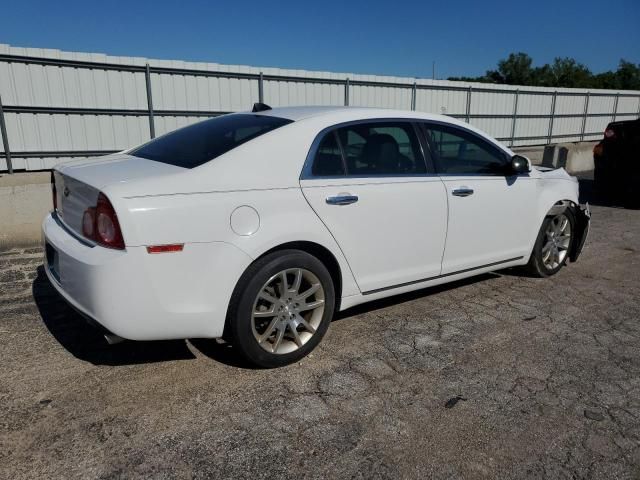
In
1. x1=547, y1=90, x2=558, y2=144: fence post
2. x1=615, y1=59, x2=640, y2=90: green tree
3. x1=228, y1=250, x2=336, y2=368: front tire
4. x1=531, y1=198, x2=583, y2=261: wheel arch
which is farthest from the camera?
x1=615, y1=59, x2=640, y2=90: green tree

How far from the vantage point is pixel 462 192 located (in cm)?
392

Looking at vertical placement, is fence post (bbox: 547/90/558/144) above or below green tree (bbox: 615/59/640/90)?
below

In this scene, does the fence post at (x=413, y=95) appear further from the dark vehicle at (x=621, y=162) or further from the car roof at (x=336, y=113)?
the car roof at (x=336, y=113)

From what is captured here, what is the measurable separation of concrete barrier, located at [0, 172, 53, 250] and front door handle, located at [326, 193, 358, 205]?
14.8 ft

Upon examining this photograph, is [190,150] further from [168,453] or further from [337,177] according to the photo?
Result: [168,453]

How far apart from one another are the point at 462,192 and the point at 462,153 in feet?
1.34

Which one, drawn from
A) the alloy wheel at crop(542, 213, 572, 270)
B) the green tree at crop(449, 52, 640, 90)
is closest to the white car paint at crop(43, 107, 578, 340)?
the alloy wheel at crop(542, 213, 572, 270)

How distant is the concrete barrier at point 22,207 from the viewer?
5996mm

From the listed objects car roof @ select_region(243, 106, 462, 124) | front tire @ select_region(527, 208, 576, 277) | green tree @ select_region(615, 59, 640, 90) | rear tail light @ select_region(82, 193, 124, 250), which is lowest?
front tire @ select_region(527, 208, 576, 277)

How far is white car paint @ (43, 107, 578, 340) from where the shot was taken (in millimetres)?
2627

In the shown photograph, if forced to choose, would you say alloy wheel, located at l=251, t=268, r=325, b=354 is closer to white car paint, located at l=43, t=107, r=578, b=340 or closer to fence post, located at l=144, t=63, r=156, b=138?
white car paint, located at l=43, t=107, r=578, b=340

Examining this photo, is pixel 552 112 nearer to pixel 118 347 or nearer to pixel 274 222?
pixel 274 222

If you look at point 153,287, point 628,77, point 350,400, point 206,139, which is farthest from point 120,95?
point 628,77

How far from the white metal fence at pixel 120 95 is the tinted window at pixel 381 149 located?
534 centimetres
